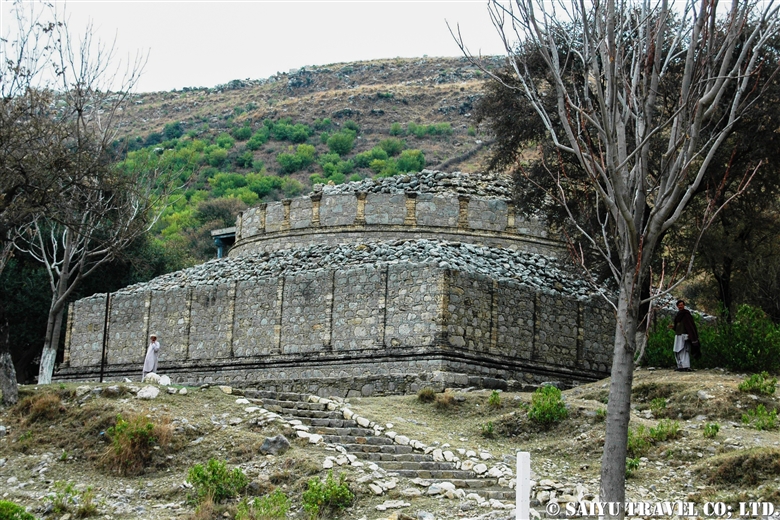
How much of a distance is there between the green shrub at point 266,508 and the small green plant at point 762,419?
7.82m

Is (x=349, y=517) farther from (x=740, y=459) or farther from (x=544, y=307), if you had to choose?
(x=544, y=307)

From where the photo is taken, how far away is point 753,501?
13.6 meters

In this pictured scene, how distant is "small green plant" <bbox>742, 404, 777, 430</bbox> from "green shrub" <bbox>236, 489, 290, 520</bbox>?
25.7ft

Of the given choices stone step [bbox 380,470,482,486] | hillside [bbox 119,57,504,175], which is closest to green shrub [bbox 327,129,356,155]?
hillside [bbox 119,57,504,175]

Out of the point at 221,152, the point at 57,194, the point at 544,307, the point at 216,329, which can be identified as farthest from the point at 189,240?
the point at 57,194

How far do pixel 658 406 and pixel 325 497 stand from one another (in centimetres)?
752

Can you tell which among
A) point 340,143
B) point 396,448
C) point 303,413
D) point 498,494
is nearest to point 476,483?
point 498,494

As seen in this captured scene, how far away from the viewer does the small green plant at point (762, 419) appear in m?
17.0

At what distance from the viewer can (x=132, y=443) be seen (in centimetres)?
1661

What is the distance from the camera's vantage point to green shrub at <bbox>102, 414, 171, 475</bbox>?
16422 mm

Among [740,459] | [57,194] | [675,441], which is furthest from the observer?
[57,194]

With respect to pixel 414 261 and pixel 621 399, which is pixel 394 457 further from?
pixel 414 261

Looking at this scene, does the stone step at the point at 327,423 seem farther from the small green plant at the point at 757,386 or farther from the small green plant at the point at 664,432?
the small green plant at the point at 757,386

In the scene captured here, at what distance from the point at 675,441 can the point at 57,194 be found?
11.9m
